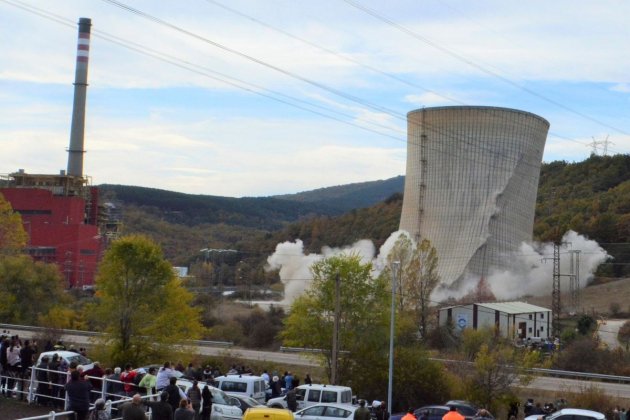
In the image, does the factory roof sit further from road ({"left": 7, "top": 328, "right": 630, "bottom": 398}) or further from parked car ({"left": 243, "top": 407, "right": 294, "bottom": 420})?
parked car ({"left": 243, "top": 407, "right": 294, "bottom": 420})

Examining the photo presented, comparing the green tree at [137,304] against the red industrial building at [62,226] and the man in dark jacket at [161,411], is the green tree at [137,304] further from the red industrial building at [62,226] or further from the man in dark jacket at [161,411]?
the red industrial building at [62,226]

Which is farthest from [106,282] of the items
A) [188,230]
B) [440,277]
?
[188,230]

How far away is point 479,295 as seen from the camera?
5841 centimetres

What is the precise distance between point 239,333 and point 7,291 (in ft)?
42.1

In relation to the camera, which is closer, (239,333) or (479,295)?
(239,333)

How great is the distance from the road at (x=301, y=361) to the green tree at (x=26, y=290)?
83.8 inches

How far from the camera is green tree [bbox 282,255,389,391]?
32.6 meters

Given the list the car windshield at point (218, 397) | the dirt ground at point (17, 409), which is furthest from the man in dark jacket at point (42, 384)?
the car windshield at point (218, 397)

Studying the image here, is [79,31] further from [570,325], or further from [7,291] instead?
[570,325]

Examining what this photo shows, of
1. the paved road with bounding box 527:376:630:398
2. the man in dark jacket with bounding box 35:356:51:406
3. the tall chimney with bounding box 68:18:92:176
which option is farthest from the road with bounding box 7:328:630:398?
the tall chimney with bounding box 68:18:92:176

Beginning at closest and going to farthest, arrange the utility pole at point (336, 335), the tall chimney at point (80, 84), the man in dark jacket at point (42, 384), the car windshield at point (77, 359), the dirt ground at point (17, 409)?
the dirt ground at point (17, 409) → the man in dark jacket at point (42, 384) → the car windshield at point (77, 359) → the utility pole at point (336, 335) → the tall chimney at point (80, 84)

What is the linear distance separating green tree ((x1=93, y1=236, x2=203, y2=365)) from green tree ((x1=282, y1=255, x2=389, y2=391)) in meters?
4.68

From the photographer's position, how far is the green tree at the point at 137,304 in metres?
33.8

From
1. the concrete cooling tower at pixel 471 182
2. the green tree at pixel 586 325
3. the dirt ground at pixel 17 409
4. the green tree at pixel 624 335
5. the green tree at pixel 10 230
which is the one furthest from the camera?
the green tree at pixel 10 230
